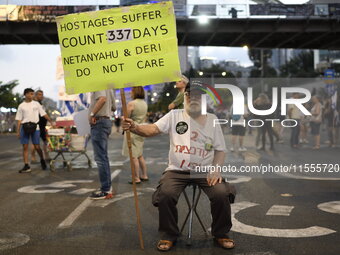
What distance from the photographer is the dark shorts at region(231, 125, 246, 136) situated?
462 centimetres

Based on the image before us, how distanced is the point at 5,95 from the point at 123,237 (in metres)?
59.0

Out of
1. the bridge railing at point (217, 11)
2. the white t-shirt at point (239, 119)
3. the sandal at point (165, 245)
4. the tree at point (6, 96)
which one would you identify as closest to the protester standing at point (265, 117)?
the white t-shirt at point (239, 119)

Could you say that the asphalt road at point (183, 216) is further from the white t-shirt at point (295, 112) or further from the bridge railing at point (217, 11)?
the bridge railing at point (217, 11)

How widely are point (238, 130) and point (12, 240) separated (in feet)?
8.33

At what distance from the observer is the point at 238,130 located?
4660 millimetres

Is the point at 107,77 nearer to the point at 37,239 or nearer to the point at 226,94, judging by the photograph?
the point at 226,94

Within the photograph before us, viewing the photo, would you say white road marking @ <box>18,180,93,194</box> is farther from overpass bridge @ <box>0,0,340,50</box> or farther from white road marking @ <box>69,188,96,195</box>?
overpass bridge @ <box>0,0,340,50</box>

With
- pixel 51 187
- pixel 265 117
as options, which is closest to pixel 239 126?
pixel 265 117

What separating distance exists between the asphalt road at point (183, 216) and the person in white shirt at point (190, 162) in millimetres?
209

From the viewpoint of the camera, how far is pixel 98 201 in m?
6.77

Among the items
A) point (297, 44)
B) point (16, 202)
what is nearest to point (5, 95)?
point (297, 44)

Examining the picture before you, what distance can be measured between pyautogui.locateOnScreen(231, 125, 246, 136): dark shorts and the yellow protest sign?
810 mm

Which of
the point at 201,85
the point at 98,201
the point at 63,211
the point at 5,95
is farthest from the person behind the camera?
the point at 5,95

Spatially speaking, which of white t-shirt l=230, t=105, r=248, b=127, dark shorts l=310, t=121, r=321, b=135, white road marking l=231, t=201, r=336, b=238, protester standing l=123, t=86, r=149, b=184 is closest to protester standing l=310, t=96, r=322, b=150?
dark shorts l=310, t=121, r=321, b=135
